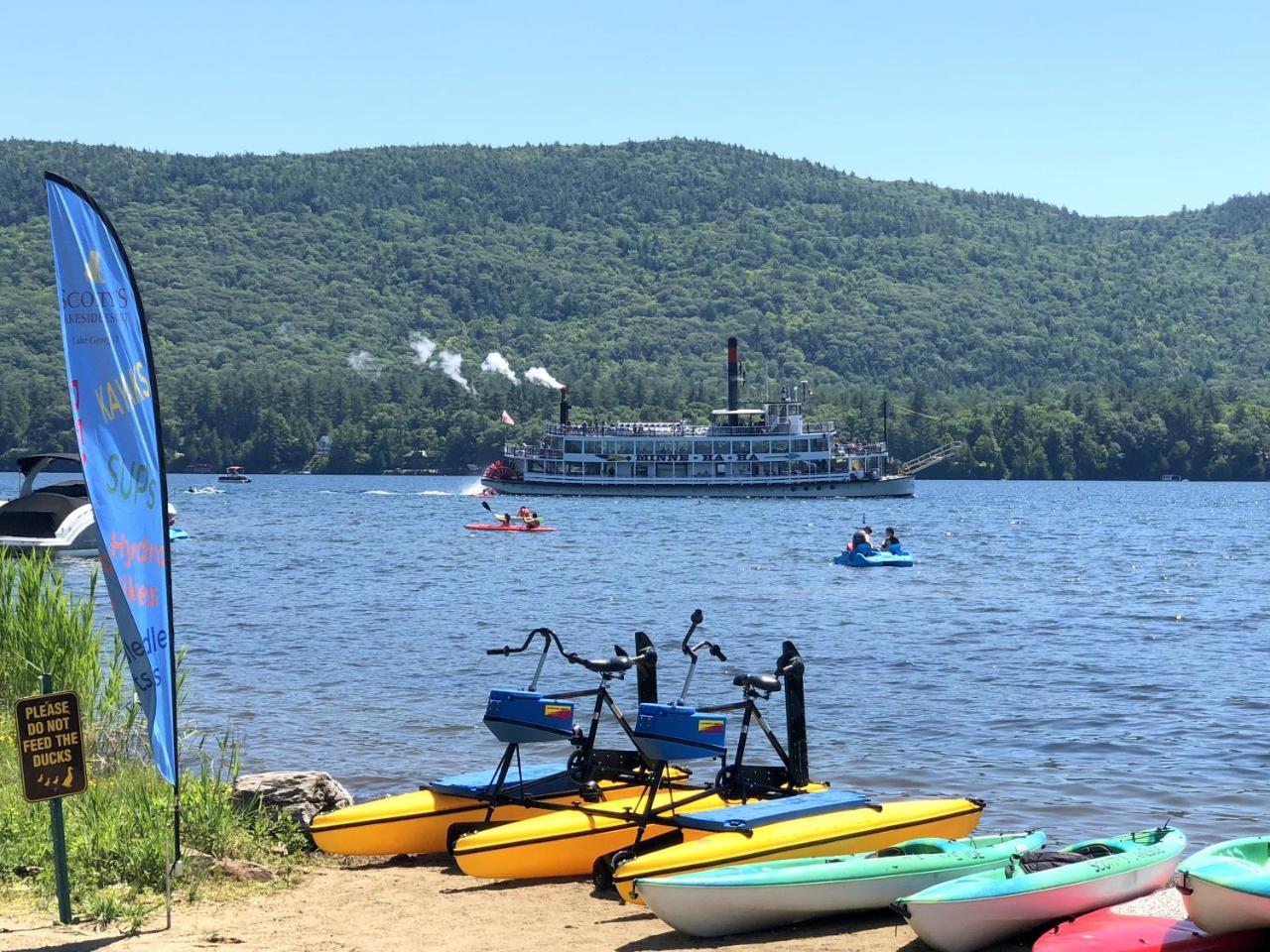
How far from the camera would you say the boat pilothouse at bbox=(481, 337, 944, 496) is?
111 metres

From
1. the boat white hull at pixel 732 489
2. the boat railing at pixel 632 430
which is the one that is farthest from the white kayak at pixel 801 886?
the boat railing at pixel 632 430

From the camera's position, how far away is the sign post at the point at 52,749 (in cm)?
830

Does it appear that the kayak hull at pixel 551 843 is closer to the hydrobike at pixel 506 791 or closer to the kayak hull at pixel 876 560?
the hydrobike at pixel 506 791

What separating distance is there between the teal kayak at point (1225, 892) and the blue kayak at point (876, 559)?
37.6 m

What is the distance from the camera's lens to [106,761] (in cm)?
1257

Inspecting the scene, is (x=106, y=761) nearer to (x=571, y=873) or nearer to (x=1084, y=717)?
(x=571, y=873)

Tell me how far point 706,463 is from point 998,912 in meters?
104

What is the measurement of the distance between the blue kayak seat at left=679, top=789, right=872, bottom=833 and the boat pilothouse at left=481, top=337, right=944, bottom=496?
9896 cm

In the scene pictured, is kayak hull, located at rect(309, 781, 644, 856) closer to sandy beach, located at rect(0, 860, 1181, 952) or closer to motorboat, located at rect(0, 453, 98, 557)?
sandy beach, located at rect(0, 860, 1181, 952)

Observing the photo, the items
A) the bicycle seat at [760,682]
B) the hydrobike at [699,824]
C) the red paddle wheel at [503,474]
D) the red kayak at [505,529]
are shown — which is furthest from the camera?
the red paddle wheel at [503,474]

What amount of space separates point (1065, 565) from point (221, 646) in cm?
3178

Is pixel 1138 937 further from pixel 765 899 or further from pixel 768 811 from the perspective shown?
pixel 768 811

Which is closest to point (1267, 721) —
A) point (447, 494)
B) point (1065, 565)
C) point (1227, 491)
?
point (1065, 565)

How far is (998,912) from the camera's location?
8.93 m
